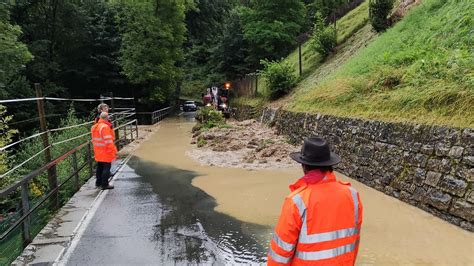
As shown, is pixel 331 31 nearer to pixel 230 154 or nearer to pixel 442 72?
pixel 230 154

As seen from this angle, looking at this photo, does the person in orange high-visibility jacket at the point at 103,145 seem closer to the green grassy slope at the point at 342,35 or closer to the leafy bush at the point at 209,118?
the leafy bush at the point at 209,118

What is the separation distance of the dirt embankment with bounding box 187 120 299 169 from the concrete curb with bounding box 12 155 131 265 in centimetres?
498

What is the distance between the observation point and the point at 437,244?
6.20 meters

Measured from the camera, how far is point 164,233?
6707 millimetres

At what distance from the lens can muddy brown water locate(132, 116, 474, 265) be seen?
5.89 meters

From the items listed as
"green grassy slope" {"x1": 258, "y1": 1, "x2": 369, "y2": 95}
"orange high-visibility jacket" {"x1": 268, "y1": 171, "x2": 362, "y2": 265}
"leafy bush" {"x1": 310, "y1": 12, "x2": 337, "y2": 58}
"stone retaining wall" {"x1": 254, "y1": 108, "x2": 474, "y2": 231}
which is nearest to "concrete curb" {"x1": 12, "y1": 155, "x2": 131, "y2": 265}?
"orange high-visibility jacket" {"x1": 268, "y1": 171, "x2": 362, "y2": 265}

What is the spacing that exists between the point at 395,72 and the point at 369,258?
261 inches

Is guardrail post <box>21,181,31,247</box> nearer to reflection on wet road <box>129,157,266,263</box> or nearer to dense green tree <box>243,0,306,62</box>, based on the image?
reflection on wet road <box>129,157,266,263</box>

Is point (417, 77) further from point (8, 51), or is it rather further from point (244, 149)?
point (8, 51)

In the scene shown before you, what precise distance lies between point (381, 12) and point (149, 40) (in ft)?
65.3

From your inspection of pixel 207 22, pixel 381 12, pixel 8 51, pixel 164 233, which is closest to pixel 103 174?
pixel 164 233

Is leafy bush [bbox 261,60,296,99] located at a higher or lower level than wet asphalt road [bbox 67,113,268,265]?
higher

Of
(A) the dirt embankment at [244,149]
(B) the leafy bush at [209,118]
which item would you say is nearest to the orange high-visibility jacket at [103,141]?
(A) the dirt embankment at [244,149]

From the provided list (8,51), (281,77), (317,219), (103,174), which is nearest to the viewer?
(317,219)
